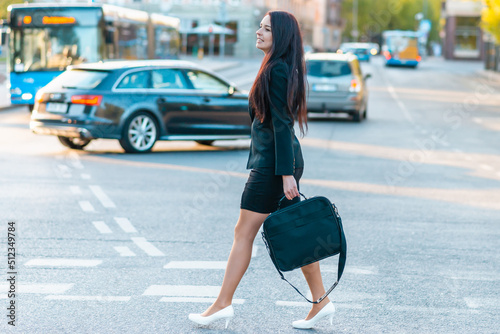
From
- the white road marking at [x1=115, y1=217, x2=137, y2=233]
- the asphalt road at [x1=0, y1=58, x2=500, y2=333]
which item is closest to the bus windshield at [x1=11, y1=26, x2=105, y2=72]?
the asphalt road at [x1=0, y1=58, x2=500, y2=333]

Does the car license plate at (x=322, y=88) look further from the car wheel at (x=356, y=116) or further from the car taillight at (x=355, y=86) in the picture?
the car wheel at (x=356, y=116)

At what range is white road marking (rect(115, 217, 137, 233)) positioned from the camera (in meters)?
8.16

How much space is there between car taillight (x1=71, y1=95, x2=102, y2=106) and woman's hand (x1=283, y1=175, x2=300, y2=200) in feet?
31.8

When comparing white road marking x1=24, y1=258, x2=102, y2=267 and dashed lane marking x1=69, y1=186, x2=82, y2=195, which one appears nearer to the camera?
white road marking x1=24, y1=258, x2=102, y2=267

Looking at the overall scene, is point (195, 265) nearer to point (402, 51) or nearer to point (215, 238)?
point (215, 238)

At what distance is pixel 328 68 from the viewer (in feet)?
73.9

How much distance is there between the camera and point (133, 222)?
855 cm

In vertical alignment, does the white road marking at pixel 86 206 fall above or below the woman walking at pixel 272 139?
below

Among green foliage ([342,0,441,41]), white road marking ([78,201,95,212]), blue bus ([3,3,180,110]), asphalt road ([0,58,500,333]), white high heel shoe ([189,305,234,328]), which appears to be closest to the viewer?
white high heel shoe ([189,305,234,328])

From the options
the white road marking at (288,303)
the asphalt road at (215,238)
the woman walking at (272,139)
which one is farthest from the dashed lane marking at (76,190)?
the woman walking at (272,139)

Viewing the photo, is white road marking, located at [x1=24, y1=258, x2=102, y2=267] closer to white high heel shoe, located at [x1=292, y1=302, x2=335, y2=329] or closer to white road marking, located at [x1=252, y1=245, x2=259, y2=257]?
white road marking, located at [x1=252, y1=245, x2=259, y2=257]

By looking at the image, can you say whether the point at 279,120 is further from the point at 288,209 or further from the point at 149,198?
the point at 149,198

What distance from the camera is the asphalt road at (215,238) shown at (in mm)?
5355

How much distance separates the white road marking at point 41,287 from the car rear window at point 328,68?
16.7m
